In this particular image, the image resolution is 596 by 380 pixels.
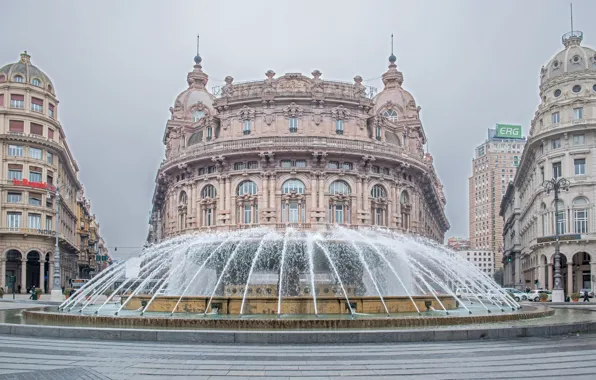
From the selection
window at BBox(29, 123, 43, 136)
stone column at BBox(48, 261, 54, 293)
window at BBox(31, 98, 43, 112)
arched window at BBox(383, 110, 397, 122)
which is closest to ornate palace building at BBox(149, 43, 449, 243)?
arched window at BBox(383, 110, 397, 122)

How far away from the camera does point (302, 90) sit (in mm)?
54719

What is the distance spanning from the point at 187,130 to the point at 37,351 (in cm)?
4925

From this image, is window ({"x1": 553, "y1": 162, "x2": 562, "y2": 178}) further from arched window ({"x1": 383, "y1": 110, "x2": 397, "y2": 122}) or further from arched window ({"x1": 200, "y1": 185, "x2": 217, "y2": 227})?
arched window ({"x1": 200, "y1": 185, "x2": 217, "y2": 227})

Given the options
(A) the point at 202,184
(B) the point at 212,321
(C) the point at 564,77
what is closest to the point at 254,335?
(B) the point at 212,321

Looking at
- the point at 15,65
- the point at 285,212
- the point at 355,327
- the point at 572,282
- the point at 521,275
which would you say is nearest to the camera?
the point at 355,327

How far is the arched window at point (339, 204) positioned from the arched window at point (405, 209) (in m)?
6.41

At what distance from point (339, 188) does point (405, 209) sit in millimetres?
7695

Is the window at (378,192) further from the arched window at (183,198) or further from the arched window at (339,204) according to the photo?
the arched window at (183,198)

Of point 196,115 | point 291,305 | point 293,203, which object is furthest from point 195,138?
point 291,305

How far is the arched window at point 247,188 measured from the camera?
52719mm

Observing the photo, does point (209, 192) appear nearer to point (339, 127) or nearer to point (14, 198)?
point (339, 127)

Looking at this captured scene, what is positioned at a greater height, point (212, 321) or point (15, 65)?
point (15, 65)

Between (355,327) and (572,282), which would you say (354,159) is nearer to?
(572,282)

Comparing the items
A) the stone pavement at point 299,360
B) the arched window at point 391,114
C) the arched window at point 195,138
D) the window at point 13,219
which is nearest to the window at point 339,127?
the arched window at point 195,138
